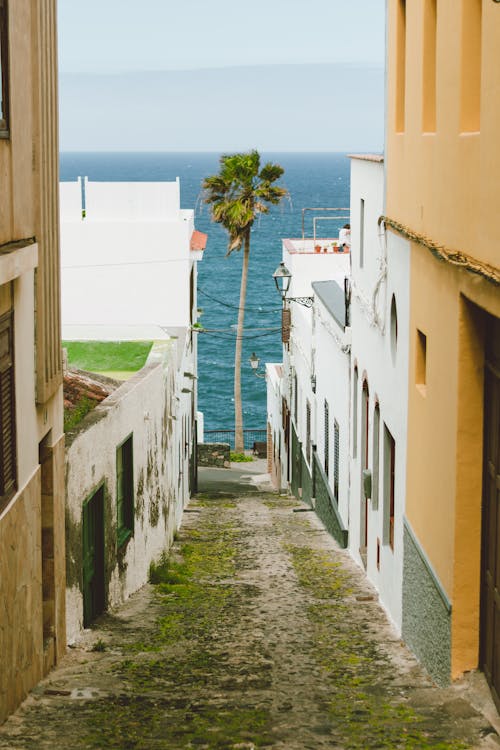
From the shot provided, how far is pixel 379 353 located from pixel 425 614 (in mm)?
5003

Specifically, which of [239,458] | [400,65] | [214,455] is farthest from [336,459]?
[239,458]

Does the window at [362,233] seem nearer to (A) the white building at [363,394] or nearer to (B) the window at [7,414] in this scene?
(A) the white building at [363,394]

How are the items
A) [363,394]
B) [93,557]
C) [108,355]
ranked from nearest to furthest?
[93,557] → [363,394] → [108,355]

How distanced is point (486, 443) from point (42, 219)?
4009 mm

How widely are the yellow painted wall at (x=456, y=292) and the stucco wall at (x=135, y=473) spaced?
3272mm

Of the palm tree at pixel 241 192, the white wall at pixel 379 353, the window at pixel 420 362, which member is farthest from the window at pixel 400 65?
the palm tree at pixel 241 192

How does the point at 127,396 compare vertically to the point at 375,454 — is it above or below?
above

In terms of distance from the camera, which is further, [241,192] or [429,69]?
[241,192]

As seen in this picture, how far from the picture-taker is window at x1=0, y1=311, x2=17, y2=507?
8.48 meters

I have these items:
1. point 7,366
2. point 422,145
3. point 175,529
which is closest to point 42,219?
point 7,366

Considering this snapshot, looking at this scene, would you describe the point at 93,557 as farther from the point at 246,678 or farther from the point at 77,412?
the point at 246,678

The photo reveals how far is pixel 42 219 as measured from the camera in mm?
9773

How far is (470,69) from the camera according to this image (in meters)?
8.91

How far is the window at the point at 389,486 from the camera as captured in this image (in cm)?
1404
